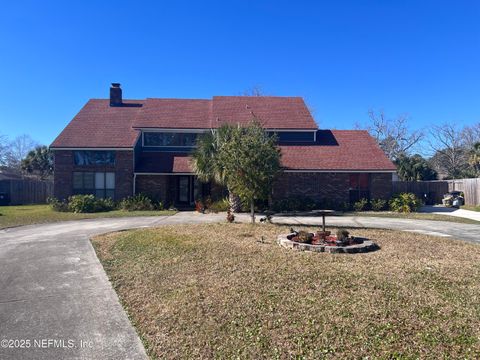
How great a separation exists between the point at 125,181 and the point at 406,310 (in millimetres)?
20144

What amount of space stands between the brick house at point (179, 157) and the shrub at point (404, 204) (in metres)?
0.82

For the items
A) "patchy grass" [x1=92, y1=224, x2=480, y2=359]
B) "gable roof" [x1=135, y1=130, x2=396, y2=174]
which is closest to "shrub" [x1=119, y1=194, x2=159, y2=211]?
"gable roof" [x1=135, y1=130, x2=396, y2=174]

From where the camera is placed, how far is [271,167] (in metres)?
13.8

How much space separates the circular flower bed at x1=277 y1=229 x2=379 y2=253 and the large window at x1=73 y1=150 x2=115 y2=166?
16.3 meters

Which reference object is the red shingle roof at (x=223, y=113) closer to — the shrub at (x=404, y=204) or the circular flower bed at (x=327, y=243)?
the shrub at (x=404, y=204)

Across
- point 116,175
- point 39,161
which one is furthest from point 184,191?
point 39,161

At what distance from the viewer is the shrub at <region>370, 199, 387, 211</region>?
2202 cm

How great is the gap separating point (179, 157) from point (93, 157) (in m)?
5.35

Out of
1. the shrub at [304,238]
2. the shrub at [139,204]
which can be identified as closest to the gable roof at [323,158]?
the shrub at [139,204]

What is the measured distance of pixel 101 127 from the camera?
25016mm

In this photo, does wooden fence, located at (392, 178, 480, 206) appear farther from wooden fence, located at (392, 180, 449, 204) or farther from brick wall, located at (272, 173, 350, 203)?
brick wall, located at (272, 173, 350, 203)

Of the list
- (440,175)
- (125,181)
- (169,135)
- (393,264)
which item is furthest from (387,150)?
(393,264)

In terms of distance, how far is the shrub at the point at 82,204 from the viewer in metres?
20.9

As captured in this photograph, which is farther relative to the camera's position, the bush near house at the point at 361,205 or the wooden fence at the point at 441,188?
the wooden fence at the point at 441,188
